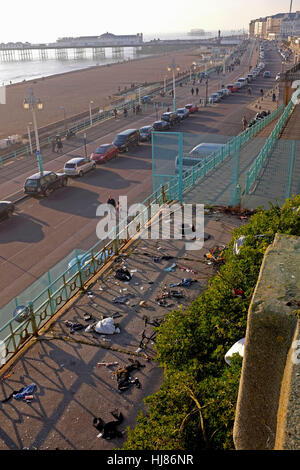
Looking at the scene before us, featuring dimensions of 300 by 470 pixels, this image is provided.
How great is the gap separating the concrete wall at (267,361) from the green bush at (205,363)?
121 centimetres

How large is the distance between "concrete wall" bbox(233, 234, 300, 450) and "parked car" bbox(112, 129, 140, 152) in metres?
28.1

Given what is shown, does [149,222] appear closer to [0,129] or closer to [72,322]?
[72,322]

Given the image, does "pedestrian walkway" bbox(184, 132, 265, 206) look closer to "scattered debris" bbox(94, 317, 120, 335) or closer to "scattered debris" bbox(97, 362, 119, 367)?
"scattered debris" bbox(94, 317, 120, 335)

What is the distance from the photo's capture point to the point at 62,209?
2127 cm

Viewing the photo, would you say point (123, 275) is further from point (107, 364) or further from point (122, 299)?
point (107, 364)

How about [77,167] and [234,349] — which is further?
[77,167]

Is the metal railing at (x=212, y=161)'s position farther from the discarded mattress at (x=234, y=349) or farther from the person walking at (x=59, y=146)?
the person walking at (x=59, y=146)

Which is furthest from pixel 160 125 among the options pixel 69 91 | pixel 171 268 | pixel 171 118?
pixel 69 91

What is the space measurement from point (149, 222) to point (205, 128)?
2589 centimetres

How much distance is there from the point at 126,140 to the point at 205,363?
1042 inches

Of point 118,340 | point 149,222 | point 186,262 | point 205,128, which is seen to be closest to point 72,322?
point 118,340

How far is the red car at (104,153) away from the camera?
28688 millimetres

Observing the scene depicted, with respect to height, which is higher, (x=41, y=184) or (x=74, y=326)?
(x=74, y=326)

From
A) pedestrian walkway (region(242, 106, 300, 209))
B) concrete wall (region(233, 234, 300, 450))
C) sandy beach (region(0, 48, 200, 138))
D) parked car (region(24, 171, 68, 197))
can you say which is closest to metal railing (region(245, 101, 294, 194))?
pedestrian walkway (region(242, 106, 300, 209))
